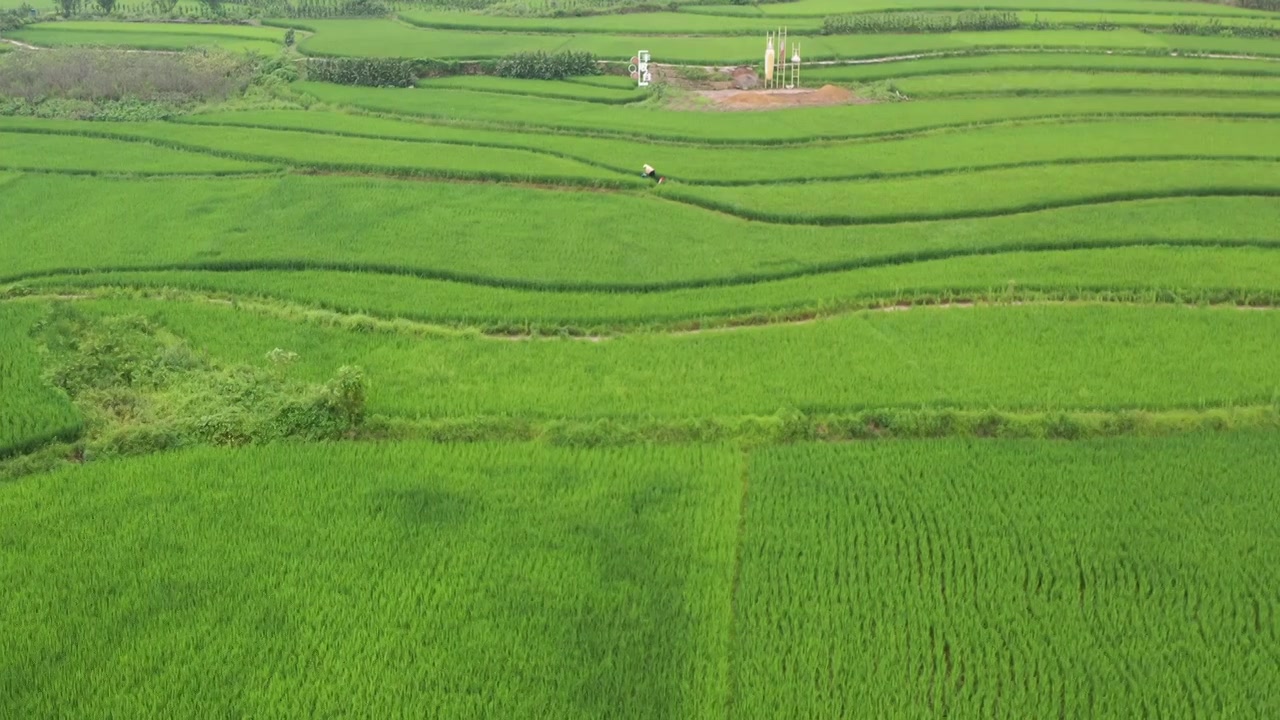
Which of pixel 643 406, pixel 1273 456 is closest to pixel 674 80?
pixel 643 406

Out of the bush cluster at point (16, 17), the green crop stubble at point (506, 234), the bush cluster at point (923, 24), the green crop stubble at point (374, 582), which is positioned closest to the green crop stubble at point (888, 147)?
the green crop stubble at point (506, 234)

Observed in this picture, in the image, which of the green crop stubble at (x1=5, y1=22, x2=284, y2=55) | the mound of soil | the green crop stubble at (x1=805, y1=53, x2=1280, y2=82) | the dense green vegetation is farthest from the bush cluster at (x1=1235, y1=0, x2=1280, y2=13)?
the dense green vegetation

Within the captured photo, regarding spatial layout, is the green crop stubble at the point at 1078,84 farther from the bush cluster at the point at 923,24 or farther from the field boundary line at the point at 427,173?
the field boundary line at the point at 427,173

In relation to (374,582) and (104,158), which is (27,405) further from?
(104,158)

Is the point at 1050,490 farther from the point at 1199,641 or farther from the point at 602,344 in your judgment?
the point at 602,344

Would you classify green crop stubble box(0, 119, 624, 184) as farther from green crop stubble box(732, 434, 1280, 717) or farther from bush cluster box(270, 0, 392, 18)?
bush cluster box(270, 0, 392, 18)

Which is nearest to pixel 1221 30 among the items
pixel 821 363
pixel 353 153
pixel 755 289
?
pixel 755 289

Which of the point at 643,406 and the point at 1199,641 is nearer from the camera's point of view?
the point at 1199,641
